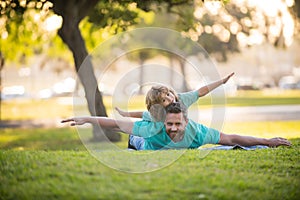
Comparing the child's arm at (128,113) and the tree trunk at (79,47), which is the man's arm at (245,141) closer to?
the child's arm at (128,113)

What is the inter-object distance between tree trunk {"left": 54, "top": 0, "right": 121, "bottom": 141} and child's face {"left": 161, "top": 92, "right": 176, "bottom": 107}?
6.47m

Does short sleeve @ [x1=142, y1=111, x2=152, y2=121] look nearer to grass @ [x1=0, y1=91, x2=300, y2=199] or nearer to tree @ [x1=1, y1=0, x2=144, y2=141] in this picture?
grass @ [x1=0, y1=91, x2=300, y2=199]

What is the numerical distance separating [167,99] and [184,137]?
29.3 inches

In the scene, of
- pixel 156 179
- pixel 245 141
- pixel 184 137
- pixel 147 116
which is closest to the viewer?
pixel 156 179

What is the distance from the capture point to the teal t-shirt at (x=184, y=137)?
8625 millimetres

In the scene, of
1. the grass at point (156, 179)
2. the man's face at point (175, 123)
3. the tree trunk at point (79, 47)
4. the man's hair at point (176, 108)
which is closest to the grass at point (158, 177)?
the grass at point (156, 179)

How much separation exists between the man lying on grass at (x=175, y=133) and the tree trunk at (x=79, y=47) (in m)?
6.19

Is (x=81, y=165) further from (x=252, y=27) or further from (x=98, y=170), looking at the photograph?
(x=252, y=27)

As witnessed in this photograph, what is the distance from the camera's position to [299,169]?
7.47m

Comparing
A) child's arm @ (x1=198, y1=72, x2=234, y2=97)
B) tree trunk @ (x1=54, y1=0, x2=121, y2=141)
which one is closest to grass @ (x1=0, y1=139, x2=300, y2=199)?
child's arm @ (x1=198, y1=72, x2=234, y2=97)

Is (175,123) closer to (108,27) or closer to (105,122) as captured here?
(105,122)

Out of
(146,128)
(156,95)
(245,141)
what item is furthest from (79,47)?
(245,141)

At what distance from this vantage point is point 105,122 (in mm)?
8328

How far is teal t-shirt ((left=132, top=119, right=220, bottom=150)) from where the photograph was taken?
862 cm
